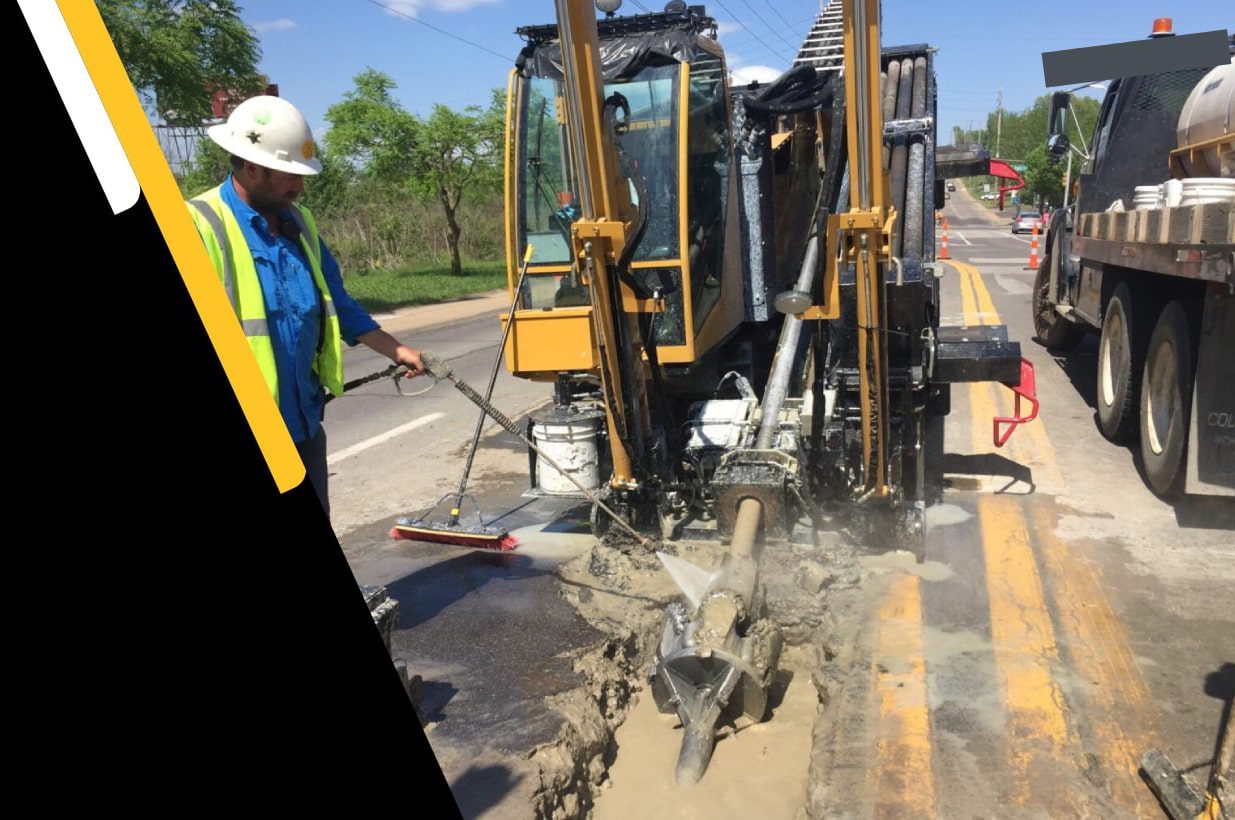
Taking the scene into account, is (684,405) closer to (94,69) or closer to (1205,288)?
(1205,288)

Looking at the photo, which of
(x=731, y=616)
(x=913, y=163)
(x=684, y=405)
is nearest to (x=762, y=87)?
(x=913, y=163)

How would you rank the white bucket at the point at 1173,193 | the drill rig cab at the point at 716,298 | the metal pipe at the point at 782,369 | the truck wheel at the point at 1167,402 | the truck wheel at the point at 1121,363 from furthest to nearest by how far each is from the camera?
1. the truck wheel at the point at 1121,363
2. the truck wheel at the point at 1167,402
3. the white bucket at the point at 1173,193
4. the metal pipe at the point at 782,369
5. the drill rig cab at the point at 716,298

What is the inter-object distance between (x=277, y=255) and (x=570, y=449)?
2541 millimetres

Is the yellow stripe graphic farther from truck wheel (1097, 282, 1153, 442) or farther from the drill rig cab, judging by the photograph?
truck wheel (1097, 282, 1153, 442)

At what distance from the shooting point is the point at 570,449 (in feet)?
18.0

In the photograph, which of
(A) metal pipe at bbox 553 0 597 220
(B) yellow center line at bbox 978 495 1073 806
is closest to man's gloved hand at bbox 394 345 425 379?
(A) metal pipe at bbox 553 0 597 220

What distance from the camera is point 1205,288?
5305mm

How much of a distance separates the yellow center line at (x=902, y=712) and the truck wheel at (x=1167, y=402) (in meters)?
2.08

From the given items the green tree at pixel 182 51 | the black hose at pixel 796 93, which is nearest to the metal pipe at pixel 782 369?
the black hose at pixel 796 93

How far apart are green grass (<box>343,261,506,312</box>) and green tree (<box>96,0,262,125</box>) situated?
6.32 m

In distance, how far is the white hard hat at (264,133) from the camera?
307 cm

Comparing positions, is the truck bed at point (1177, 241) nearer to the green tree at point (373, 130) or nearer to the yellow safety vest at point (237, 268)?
the yellow safety vest at point (237, 268)

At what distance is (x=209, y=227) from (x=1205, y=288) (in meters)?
5.13

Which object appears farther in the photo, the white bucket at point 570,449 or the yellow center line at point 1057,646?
the white bucket at point 570,449
